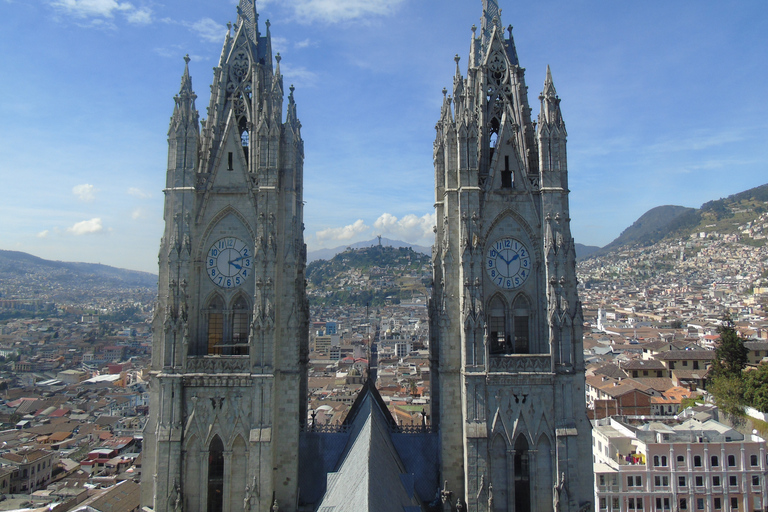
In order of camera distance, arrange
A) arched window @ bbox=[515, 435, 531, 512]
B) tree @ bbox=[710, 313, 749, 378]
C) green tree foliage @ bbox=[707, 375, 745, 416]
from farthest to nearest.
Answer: tree @ bbox=[710, 313, 749, 378] < green tree foliage @ bbox=[707, 375, 745, 416] < arched window @ bbox=[515, 435, 531, 512]

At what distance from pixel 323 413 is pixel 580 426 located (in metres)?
58.7

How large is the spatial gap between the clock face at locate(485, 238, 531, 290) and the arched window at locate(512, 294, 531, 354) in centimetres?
86

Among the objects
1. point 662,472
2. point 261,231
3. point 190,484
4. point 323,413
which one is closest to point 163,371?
point 190,484

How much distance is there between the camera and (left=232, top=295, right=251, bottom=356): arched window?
2666 cm

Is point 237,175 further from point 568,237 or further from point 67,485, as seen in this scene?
point 67,485

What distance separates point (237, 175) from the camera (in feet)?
89.0

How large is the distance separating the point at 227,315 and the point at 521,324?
44.2ft

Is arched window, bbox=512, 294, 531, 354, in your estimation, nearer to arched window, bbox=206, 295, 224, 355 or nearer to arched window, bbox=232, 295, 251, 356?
arched window, bbox=232, 295, 251, 356

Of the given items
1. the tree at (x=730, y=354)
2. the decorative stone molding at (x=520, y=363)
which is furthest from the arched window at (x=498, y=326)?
the tree at (x=730, y=354)

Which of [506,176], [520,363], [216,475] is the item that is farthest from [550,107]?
[216,475]

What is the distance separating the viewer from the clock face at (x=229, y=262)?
26.6 meters

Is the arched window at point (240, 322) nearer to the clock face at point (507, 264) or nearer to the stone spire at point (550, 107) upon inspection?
the clock face at point (507, 264)

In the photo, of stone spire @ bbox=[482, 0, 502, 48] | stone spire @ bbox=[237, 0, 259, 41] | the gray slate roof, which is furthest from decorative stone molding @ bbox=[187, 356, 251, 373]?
stone spire @ bbox=[482, 0, 502, 48]

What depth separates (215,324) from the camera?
88.1ft
